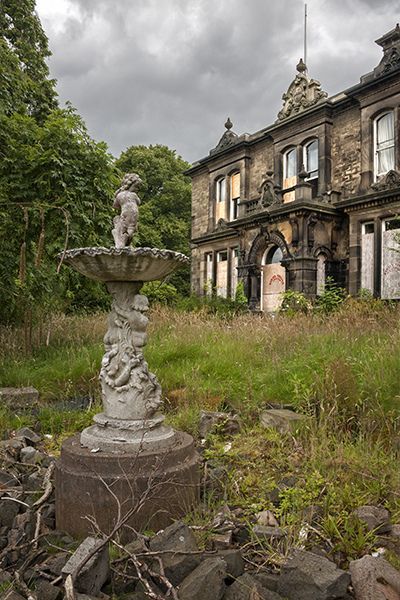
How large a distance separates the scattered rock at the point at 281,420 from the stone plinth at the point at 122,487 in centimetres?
145

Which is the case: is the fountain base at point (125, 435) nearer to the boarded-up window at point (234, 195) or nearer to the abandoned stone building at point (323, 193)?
the abandoned stone building at point (323, 193)

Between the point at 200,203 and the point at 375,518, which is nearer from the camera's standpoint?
the point at 375,518

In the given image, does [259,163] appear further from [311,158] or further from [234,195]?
[311,158]

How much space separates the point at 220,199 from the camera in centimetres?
2250

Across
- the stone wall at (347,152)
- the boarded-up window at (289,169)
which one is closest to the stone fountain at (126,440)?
the stone wall at (347,152)

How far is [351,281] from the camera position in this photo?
1550 cm

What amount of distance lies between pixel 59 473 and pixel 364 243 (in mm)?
13484

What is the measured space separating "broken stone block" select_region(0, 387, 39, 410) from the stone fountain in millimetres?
2394

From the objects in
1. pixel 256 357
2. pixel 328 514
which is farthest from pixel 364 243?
pixel 328 514

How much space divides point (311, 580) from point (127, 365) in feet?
6.96

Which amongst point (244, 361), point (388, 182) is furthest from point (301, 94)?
point (244, 361)

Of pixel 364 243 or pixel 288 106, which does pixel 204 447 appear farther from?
pixel 288 106

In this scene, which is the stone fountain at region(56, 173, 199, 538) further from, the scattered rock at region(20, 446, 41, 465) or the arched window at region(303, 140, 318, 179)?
the arched window at region(303, 140, 318, 179)

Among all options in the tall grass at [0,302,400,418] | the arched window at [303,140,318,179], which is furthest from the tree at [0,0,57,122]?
the arched window at [303,140,318,179]
